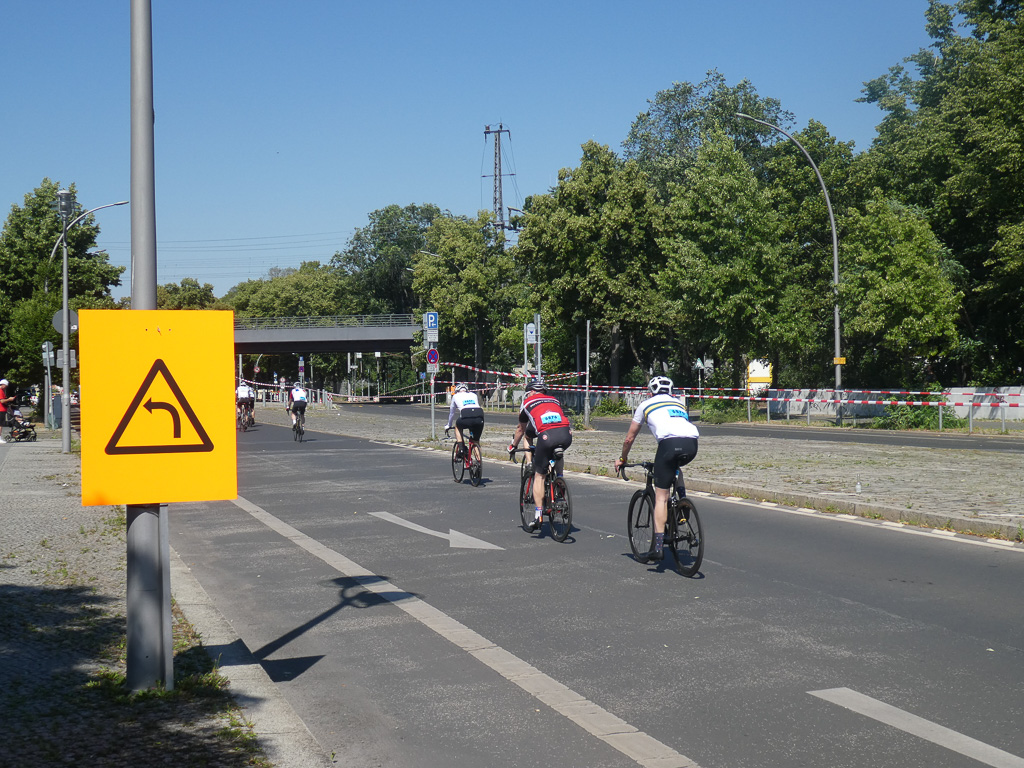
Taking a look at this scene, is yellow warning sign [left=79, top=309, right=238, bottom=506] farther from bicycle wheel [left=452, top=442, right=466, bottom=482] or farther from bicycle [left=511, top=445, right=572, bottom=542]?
bicycle wheel [left=452, top=442, right=466, bottom=482]

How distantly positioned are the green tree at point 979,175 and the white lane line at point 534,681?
98.4 feet

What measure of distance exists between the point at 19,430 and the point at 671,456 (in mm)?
26981

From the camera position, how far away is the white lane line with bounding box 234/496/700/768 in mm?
4676

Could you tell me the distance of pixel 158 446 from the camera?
5.01 meters

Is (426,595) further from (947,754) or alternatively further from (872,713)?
(947,754)

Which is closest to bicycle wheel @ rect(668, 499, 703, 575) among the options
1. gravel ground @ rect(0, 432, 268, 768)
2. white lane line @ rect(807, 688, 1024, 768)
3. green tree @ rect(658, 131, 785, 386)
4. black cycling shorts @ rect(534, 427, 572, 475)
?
black cycling shorts @ rect(534, 427, 572, 475)

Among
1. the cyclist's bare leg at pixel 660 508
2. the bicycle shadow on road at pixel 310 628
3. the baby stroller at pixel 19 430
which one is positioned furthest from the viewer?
the baby stroller at pixel 19 430

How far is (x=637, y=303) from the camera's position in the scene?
4791 centimetres

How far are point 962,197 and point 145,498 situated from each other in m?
39.4

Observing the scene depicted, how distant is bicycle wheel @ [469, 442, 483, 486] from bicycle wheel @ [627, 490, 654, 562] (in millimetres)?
7273

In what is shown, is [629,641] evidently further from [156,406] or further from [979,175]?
[979,175]

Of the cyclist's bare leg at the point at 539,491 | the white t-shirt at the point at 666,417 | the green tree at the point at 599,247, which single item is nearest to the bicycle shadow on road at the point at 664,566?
the white t-shirt at the point at 666,417

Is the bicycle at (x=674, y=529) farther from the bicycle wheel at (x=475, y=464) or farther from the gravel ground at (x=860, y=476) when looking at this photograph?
the bicycle wheel at (x=475, y=464)

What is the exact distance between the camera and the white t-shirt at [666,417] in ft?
29.6
